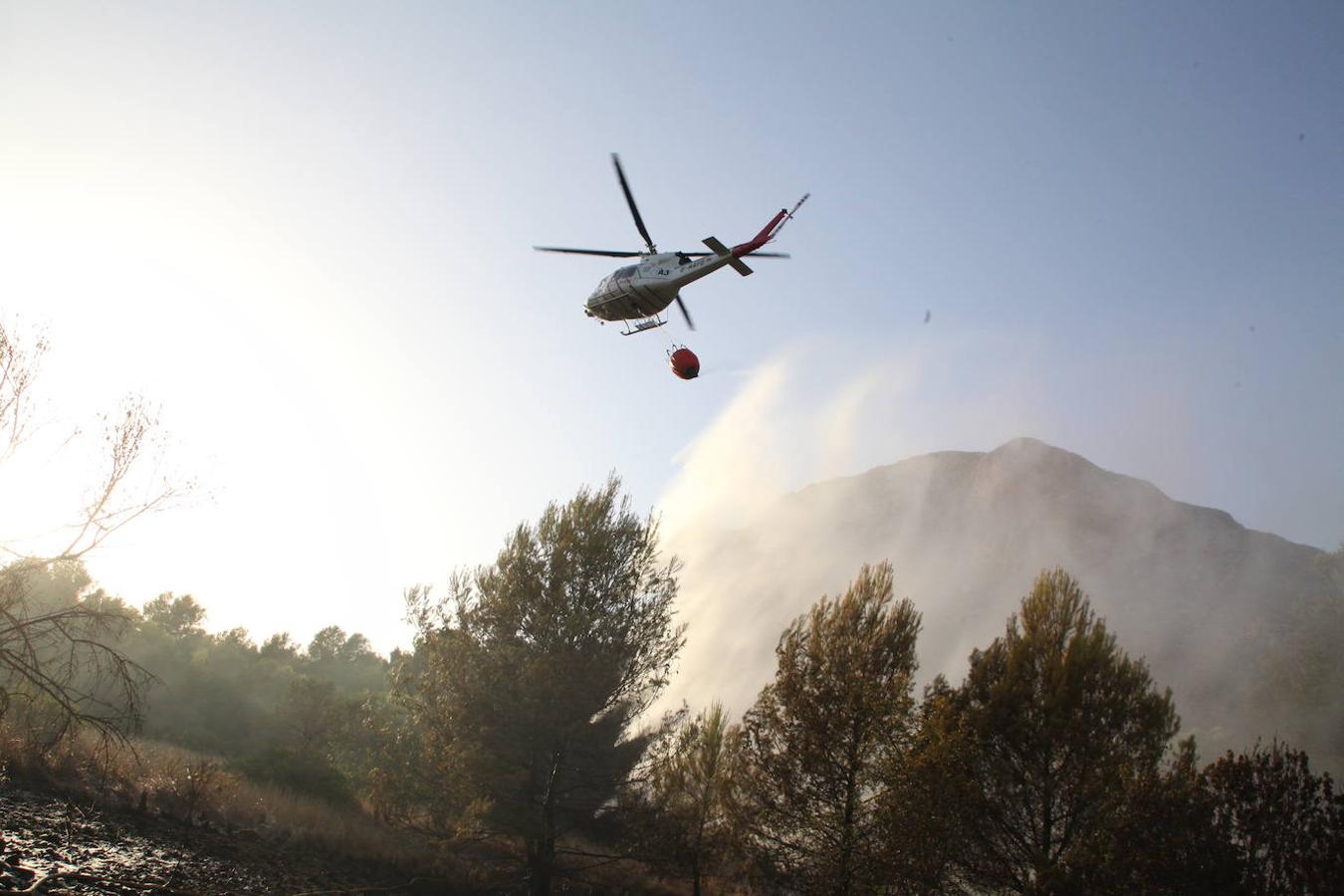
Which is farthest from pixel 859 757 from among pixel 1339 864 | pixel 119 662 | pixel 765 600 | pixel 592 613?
pixel 765 600

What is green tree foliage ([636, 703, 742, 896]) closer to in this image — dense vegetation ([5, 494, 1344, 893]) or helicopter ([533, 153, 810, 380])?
dense vegetation ([5, 494, 1344, 893])

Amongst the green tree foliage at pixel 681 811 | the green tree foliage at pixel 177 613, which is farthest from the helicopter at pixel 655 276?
the green tree foliage at pixel 177 613

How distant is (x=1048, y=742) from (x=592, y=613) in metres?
12.3

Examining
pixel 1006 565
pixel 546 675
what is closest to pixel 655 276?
pixel 546 675

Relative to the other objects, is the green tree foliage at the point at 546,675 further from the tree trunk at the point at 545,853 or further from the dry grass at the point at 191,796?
the dry grass at the point at 191,796

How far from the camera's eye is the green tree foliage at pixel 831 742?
50.0ft

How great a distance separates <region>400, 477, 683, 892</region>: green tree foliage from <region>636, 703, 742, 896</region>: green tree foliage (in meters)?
1.14

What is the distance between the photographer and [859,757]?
51.1ft

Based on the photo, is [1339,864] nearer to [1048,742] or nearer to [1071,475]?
[1048,742]

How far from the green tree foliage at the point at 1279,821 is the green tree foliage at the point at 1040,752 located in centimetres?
151

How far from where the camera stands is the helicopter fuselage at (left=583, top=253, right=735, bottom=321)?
1803 centimetres

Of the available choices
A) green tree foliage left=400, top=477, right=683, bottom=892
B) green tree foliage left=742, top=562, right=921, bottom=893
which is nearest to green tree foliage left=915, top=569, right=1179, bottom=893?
green tree foliage left=742, top=562, right=921, bottom=893

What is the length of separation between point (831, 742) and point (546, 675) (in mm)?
7619

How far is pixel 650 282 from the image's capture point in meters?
18.2
